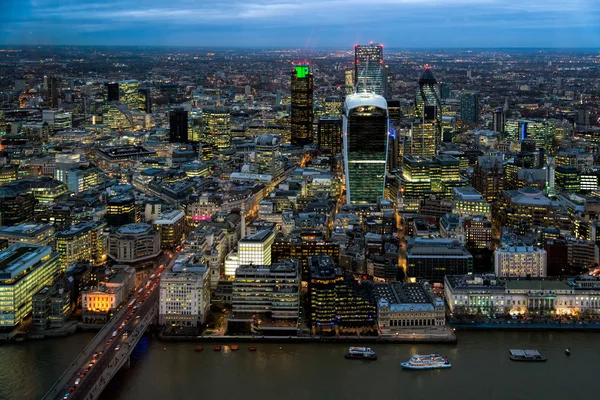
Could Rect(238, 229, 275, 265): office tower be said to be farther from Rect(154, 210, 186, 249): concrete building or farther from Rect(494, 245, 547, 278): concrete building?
Rect(494, 245, 547, 278): concrete building

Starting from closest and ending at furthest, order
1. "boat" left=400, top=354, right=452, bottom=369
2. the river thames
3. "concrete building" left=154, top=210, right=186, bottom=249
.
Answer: the river thames → "boat" left=400, top=354, right=452, bottom=369 → "concrete building" left=154, top=210, right=186, bottom=249

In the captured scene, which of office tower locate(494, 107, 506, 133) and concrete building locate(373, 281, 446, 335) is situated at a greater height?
office tower locate(494, 107, 506, 133)

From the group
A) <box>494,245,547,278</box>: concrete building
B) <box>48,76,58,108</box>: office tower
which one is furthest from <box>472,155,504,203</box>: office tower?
<box>48,76,58,108</box>: office tower

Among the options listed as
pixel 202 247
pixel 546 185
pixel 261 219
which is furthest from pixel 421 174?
pixel 202 247

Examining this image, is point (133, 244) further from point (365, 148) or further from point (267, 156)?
point (267, 156)

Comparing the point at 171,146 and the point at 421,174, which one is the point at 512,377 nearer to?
the point at 421,174
